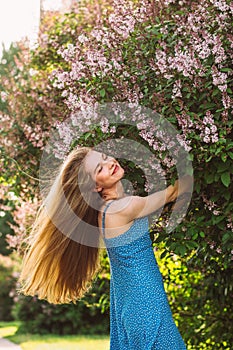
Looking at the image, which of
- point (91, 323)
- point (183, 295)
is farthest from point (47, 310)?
point (183, 295)

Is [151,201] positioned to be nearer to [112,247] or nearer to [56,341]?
[112,247]

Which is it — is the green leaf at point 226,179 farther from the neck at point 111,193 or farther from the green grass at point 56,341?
the green grass at point 56,341

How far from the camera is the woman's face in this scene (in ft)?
10.6

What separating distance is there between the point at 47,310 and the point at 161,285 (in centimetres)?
569

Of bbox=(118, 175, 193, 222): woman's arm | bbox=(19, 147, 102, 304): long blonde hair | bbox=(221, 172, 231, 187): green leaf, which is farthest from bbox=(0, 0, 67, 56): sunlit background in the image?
bbox=(221, 172, 231, 187): green leaf

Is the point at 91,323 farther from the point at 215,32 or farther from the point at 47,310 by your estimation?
the point at 215,32

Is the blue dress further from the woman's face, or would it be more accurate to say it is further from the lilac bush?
the lilac bush

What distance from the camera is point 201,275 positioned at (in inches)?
198

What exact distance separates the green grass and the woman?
14.2 feet

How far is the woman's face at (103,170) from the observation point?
3.22 m

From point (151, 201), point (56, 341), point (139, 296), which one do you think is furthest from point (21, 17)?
point (139, 296)

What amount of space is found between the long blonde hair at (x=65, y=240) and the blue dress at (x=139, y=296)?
0.45 feet

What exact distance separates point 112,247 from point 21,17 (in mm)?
5518

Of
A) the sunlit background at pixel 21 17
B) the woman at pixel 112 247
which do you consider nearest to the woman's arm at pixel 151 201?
the woman at pixel 112 247
